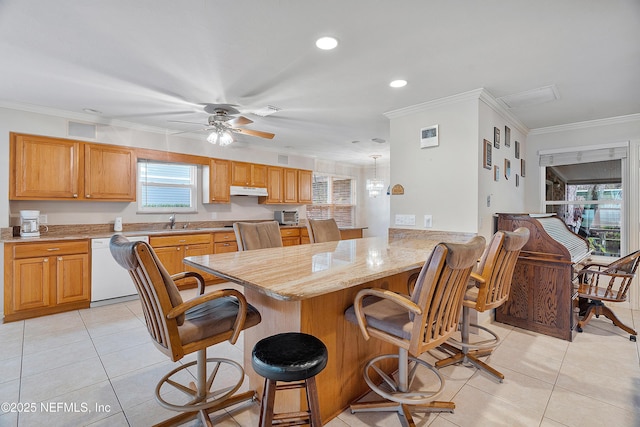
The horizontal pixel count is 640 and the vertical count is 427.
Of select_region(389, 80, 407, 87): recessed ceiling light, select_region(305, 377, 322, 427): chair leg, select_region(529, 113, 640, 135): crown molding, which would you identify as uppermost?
select_region(389, 80, 407, 87): recessed ceiling light

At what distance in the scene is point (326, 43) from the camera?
2186 millimetres

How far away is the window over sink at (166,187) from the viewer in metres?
4.69

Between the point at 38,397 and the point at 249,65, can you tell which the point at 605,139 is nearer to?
the point at 249,65

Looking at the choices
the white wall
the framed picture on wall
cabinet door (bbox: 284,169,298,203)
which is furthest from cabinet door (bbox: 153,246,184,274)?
the framed picture on wall

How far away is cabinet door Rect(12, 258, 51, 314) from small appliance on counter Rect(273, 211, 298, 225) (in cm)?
357

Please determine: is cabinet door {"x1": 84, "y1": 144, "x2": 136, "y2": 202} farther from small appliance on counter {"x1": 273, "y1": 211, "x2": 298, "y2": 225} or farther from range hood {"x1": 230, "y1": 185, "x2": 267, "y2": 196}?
small appliance on counter {"x1": 273, "y1": 211, "x2": 298, "y2": 225}

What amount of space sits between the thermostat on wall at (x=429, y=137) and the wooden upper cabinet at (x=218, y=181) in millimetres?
3345

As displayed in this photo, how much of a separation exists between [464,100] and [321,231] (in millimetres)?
2068

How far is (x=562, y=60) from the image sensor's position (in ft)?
7.88

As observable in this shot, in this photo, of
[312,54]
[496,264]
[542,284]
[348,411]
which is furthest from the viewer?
[542,284]

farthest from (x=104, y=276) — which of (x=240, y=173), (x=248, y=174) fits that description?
(x=248, y=174)

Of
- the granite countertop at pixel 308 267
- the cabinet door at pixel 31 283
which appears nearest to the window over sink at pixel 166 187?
the cabinet door at pixel 31 283

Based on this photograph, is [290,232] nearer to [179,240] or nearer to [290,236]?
[290,236]

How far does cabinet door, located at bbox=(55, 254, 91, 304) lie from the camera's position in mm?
3508
